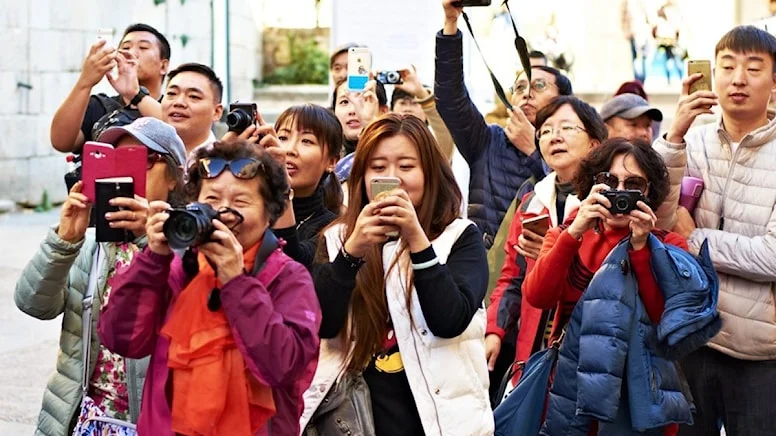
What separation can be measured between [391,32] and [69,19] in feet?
20.1

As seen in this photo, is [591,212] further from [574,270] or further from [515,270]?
[515,270]

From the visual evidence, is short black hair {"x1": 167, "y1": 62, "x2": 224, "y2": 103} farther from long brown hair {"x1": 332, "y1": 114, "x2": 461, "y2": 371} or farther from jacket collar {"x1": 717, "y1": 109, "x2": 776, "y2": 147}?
jacket collar {"x1": 717, "y1": 109, "x2": 776, "y2": 147}

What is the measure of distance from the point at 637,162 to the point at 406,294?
129cm

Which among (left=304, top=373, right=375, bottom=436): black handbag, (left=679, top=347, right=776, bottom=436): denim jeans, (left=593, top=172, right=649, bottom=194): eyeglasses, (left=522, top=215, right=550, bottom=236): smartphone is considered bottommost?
(left=679, top=347, right=776, bottom=436): denim jeans

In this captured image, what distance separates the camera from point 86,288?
455 centimetres

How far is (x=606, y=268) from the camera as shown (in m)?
4.92

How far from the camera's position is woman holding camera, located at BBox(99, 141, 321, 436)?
3607mm

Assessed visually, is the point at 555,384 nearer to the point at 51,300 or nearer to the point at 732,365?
the point at 732,365

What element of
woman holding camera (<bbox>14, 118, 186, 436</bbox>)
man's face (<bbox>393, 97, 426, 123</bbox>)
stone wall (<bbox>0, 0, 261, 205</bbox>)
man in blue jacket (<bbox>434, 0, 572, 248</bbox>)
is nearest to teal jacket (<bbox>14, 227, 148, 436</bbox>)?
woman holding camera (<bbox>14, 118, 186, 436</bbox>)

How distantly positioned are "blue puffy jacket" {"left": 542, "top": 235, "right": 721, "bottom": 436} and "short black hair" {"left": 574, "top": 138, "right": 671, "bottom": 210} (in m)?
0.26

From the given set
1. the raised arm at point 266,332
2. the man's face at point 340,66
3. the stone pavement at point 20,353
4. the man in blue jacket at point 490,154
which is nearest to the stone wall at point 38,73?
the stone pavement at point 20,353

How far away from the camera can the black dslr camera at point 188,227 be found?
349 cm

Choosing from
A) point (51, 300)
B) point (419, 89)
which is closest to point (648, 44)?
point (419, 89)

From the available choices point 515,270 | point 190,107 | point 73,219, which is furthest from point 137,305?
point 515,270
